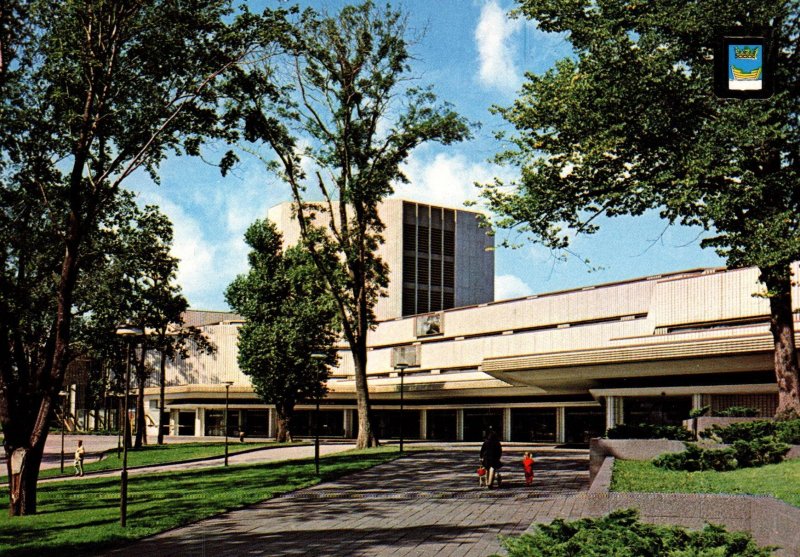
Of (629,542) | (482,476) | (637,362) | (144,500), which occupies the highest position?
(637,362)

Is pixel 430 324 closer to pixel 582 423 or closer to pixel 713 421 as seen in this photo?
pixel 582 423

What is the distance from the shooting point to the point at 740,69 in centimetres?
872

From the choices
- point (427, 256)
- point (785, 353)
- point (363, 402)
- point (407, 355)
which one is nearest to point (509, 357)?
point (363, 402)

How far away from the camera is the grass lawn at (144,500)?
1617 cm

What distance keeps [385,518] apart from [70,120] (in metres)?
12.9

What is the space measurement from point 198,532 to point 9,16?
13507 millimetres

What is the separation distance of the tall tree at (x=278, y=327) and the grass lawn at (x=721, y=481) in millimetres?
38184

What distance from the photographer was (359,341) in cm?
4016

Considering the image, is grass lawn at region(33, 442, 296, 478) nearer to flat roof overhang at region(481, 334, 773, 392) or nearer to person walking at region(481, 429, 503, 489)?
flat roof overhang at region(481, 334, 773, 392)

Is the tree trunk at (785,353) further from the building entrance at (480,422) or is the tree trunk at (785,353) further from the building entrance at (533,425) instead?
the building entrance at (480,422)

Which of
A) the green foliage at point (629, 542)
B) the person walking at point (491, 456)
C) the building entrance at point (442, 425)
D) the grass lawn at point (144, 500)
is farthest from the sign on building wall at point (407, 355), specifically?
the green foliage at point (629, 542)

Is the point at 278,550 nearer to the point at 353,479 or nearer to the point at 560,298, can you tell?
the point at 353,479

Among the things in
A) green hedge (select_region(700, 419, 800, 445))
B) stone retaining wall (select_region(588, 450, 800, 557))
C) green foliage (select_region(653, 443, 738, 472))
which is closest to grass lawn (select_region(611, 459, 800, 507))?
green foliage (select_region(653, 443, 738, 472))

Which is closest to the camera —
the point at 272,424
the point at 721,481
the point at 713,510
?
the point at 713,510
